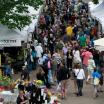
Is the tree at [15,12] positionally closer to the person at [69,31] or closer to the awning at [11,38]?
the awning at [11,38]

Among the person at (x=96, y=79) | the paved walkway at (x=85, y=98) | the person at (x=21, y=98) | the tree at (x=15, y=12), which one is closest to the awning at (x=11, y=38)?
the tree at (x=15, y=12)

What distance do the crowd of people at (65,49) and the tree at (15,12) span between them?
1979 millimetres

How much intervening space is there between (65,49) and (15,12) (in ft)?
11.6

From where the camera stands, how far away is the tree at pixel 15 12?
2766 centimetres

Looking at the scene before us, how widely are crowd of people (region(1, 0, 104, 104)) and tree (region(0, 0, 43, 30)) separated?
1979mm

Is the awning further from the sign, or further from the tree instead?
the tree

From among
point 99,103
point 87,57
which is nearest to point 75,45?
point 87,57

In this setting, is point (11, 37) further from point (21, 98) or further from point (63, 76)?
point (21, 98)

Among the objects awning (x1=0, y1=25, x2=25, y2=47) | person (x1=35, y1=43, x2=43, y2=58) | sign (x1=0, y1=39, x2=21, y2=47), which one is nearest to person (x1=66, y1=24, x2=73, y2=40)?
person (x1=35, y1=43, x2=43, y2=58)

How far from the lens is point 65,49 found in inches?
1194

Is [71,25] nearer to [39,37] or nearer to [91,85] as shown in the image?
[39,37]

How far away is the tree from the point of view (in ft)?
90.7

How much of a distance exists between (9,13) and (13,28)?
742mm

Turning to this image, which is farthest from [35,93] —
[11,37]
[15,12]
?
[15,12]
